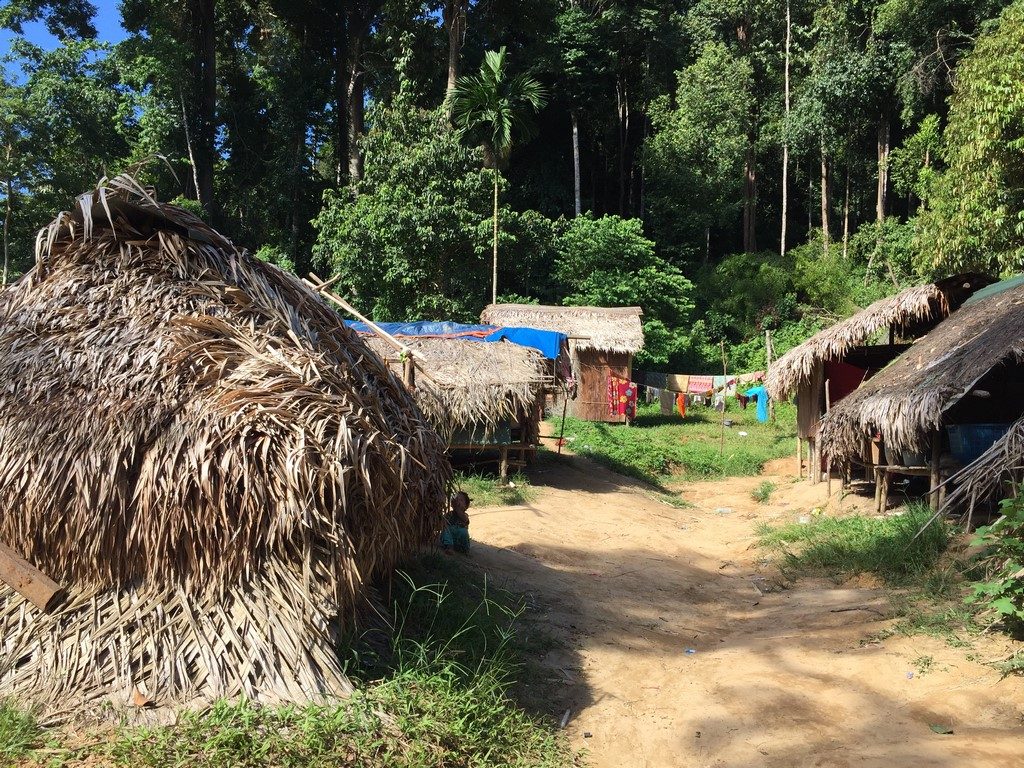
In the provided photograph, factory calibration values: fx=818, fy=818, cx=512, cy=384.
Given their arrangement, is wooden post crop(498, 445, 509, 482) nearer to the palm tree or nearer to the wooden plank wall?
the wooden plank wall

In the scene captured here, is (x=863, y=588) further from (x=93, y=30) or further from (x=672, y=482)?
(x=93, y=30)

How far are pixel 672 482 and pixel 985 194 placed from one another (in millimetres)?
7368

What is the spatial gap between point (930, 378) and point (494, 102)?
14775mm

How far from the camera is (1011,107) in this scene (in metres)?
13.4

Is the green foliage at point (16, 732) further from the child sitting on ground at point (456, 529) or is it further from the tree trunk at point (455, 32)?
the tree trunk at point (455, 32)

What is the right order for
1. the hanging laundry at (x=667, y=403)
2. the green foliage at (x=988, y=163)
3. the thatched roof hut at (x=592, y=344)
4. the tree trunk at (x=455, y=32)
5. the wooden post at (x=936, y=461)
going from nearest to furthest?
the wooden post at (x=936, y=461) → the green foliage at (x=988, y=163) → the thatched roof hut at (x=592, y=344) → the hanging laundry at (x=667, y=403) → the tree trunk at (x=455, y=32)

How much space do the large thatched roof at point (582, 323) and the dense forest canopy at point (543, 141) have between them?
2.04 metres

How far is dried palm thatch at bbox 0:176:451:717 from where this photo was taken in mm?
3705

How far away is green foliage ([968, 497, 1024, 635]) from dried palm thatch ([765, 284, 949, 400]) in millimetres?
6905

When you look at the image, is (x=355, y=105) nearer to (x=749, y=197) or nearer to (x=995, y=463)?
(x=749, y=197)

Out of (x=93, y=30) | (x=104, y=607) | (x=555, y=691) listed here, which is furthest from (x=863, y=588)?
(x=93, y=30)

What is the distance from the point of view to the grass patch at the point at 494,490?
10.7 m

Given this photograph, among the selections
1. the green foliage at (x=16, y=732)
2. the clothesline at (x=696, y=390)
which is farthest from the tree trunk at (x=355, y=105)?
the green foliage at (x=16, y=732)

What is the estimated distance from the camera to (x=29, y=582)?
12.5ft
